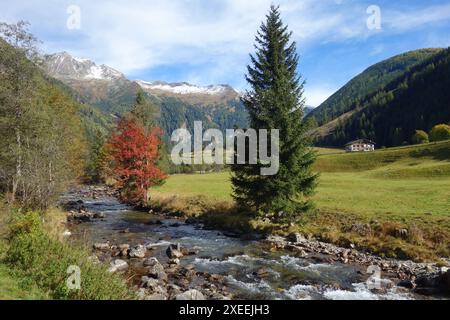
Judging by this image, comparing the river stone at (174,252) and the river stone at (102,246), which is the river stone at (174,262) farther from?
the river stone at (102,246)

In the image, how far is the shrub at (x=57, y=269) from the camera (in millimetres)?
14617

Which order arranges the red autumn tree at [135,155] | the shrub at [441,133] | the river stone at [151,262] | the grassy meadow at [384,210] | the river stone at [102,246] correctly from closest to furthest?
1. the river stone at [151,262]
2. the grassy meadow at [384,210]
3. the river stone at [102,246]
4. the red autumn tree at [135,155]
5. the shrub at [441,133]

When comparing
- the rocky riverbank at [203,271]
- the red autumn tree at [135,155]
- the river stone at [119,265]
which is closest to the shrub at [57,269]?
the rocky riverbank at [203,271]

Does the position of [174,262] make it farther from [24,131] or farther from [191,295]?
[24,131]

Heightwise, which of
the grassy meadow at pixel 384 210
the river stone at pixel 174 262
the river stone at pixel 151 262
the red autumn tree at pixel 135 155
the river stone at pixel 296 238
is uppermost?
the red autumn tree at pixel 135 155

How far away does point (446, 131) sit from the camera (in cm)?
12119

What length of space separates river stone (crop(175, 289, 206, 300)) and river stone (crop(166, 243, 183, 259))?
910 cm

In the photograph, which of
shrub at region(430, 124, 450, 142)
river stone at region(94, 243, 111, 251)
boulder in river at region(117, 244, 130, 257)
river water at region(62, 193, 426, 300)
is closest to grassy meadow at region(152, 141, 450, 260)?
river water at region(62, 193, 426, 300)

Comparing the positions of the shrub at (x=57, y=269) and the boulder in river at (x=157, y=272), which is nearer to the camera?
the shrub at (x=57, y=269)

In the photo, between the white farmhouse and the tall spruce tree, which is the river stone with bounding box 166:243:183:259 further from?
the white farmhouse

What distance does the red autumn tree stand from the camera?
163 feet

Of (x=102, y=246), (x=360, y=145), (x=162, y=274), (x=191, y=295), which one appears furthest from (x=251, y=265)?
(x=360, y=145)

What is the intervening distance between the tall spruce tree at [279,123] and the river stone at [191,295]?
51.2 feet
